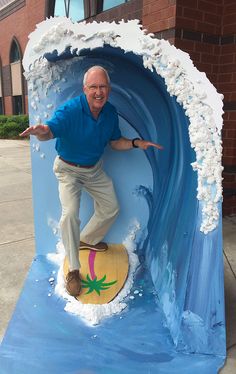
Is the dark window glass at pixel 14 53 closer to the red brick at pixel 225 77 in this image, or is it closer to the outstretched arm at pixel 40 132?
the red brick at pixel 225 77

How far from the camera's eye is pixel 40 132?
8.02 feet

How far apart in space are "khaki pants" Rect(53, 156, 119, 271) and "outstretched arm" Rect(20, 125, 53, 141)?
14.7 inches

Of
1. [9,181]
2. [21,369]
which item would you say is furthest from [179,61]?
[9,181]

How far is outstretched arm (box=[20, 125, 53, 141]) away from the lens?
2373 mm

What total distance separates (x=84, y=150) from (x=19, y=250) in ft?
5.64

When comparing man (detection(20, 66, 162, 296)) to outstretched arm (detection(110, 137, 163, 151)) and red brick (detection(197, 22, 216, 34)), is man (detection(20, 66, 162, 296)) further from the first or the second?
red brick (detection(197, 22, 216, 34))

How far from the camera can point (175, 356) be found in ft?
7.75

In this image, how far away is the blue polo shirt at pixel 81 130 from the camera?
8.51 feet

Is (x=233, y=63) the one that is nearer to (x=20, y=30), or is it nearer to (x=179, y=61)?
(x=179, y=61)

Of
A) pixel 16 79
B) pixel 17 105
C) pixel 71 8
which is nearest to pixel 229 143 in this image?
pixel 71 8

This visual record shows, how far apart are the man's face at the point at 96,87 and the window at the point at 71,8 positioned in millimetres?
4776

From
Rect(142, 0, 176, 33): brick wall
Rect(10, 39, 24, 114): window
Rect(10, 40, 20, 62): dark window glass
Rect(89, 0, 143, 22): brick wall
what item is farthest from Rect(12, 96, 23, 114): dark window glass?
Rect(142, 0, 176, 33): brick wall

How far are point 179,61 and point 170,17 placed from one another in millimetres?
2005

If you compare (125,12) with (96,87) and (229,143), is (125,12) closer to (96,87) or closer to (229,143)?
(229,143)
